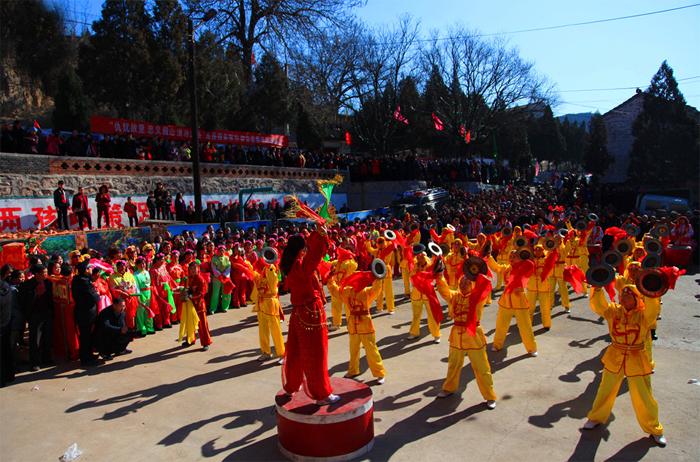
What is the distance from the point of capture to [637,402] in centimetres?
542

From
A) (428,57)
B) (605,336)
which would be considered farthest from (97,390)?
(428,57)

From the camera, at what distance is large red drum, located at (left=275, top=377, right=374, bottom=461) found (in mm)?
5000

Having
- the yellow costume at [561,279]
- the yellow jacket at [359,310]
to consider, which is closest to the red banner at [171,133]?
the yellow jacket at [359,310]

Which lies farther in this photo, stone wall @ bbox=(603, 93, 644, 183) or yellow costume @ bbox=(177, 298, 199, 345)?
stone wall @ bbox=(603, 93, 644, 183)

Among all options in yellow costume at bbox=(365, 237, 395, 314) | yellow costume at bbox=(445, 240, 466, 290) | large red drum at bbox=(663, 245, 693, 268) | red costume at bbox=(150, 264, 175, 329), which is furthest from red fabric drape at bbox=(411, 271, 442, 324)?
large red drum at bbox=(663, 245, 693, 268)

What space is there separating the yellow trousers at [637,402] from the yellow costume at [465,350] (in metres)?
1.17

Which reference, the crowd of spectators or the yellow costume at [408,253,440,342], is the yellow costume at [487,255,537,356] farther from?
the crowd of spectators

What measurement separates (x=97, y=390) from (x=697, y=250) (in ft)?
56.8

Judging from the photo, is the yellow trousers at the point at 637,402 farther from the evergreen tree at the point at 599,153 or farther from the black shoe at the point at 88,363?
the evergreen tree at the point at 599,153

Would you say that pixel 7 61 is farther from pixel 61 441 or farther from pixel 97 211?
pixel 61 441

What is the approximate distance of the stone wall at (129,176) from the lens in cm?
1459

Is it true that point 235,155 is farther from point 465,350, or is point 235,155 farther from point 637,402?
point 637,402

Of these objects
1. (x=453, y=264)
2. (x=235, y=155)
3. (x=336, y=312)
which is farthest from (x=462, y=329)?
(x=235, y=155)

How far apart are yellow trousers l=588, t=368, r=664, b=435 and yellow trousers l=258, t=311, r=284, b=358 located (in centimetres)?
438
